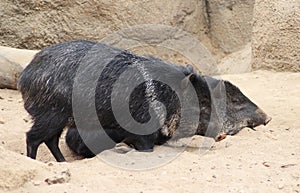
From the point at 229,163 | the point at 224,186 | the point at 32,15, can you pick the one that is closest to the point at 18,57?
the point at 32,15

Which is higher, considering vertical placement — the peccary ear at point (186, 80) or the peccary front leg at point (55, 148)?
the peccary ear at point (186, 80)

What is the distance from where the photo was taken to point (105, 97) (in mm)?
5406

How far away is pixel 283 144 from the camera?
5551 millimetres

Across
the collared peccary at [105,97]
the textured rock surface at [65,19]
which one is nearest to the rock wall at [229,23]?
the textured rock surface at [65,19]

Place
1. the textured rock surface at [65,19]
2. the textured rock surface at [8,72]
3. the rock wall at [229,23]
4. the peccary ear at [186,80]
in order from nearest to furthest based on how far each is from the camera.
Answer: the peccary ear at [186,80], the textured rock surface at [8,72], the textured rock surface at [65,19], the rock wall at [229,23]

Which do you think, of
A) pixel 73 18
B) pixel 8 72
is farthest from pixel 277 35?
pixel 8 72

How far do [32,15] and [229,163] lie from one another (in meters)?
5.62

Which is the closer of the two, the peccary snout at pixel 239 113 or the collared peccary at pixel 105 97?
the collared peccary at pixel 105 97

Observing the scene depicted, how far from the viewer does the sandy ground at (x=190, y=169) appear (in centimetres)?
414

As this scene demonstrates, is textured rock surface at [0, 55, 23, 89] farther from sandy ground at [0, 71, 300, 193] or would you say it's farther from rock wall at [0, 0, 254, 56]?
rock wall at [0, 0, 254, 56]

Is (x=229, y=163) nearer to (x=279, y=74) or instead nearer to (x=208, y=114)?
(x=208, y=114)

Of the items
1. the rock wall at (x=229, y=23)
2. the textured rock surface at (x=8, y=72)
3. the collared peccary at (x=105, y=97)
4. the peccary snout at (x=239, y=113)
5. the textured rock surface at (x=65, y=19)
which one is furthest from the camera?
the rock wall at (x=229, y=23)

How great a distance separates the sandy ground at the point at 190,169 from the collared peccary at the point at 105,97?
299 mm

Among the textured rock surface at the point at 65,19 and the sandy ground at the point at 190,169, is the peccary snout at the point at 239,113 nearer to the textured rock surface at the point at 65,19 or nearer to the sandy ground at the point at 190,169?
the sandy ground at the point at 190,169
